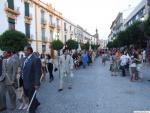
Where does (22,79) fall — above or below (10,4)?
below

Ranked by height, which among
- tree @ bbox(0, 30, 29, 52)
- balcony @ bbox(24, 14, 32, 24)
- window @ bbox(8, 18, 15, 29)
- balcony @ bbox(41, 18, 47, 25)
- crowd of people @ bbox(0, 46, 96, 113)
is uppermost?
balcony @ bbox(41, 18, 47, 25)

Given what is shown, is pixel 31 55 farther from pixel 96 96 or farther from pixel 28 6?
pixel 28 6

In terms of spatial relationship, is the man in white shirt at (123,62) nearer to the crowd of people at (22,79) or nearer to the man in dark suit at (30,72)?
the crowd of people at (22,79)

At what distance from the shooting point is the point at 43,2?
152ft

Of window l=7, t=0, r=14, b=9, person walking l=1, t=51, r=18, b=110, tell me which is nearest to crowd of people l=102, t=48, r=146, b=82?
person walking l=1, t=51, r=18, b=110

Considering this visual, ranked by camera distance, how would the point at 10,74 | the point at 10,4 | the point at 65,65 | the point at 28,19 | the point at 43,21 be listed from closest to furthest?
the point at 10,74 < the point at 65,65 < the point at 10,4 < the point at 28,19 < the point at 43,21

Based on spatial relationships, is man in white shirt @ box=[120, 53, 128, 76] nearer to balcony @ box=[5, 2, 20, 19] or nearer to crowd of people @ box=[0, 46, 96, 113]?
crowd of people @ box=[0, 46, 96, 113]

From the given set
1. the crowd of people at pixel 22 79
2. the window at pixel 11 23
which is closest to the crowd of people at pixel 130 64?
the crowd of people at pixel 22 79

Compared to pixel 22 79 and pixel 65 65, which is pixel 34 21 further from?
pixel 22 79

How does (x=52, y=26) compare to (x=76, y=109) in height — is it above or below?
above

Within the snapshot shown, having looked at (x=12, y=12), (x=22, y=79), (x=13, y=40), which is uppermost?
(x=12, y=12)

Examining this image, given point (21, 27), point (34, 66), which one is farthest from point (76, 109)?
point (21, 27)

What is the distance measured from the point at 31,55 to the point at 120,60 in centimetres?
1177

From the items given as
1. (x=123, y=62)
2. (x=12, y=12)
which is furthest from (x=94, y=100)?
(x=12, y=12)
